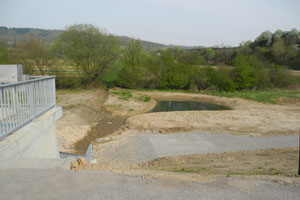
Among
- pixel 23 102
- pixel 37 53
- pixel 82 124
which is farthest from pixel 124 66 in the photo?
pixel 23 102

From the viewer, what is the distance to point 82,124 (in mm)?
14023

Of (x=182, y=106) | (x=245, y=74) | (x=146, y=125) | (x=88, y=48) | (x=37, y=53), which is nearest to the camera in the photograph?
(x=146, y=125)

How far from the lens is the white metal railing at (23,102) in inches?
148

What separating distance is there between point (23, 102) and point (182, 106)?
19.0 m

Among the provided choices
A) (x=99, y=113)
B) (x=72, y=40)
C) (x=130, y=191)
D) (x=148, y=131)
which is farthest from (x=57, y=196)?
(x=72, y=40)

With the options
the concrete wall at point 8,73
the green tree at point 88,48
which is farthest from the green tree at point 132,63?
the concrete wall at point 8,73

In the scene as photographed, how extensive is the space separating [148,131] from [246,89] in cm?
2217

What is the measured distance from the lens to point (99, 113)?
1758cm

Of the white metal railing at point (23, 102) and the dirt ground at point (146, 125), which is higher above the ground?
the white metal railing at point (23, 102)

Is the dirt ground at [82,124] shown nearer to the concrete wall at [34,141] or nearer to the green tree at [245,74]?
the concrete wall at [34,141]

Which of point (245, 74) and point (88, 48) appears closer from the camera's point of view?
point (88, 48)

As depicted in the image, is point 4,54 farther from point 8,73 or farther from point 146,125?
point 8,73

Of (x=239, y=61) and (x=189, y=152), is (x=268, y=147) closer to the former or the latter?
(x=189, y=152)

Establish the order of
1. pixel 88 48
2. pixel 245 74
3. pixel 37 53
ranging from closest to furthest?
pixel 37 53 → pixel 88 48 → pixel 245 74
